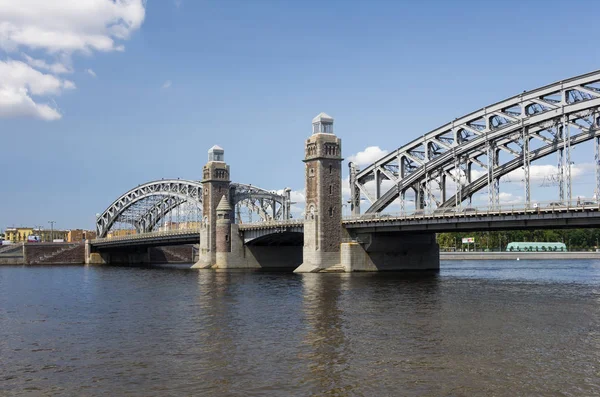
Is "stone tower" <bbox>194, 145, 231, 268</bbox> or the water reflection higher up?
"stone tower" <bbox>194, 145, 231, 268</bbox>

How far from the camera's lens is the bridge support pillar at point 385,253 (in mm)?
91125

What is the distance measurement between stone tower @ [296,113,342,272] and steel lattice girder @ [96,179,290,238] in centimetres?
4088

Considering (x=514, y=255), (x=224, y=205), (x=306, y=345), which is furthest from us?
(x=514, y=255)

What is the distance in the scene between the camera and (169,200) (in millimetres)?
163625

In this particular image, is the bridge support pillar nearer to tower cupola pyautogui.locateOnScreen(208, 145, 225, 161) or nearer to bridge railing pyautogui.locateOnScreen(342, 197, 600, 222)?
bridge railing pyautogui.locateOnScreen(342, 197, 600, 222)

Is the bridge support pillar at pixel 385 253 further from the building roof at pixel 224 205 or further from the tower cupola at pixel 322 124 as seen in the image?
the building roof at pixel 224 205

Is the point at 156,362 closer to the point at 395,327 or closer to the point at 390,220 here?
the point at 395,327

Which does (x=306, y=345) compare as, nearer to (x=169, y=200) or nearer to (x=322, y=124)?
(x=322, y=124)

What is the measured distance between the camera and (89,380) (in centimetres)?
2586

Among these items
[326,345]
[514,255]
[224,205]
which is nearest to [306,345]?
[326,345]

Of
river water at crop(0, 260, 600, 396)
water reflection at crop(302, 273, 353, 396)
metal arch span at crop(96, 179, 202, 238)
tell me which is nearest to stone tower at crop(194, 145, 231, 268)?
metal arch span at crop(96, 179, 202, 238)

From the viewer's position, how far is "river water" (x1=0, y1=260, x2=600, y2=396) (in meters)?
24.8

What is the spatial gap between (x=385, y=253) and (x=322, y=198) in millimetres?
11070

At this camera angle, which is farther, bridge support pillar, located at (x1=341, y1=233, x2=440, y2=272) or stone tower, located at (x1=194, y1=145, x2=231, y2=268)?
stone tower, located at (x1=194, y1=145, x2=231, y2=268)
